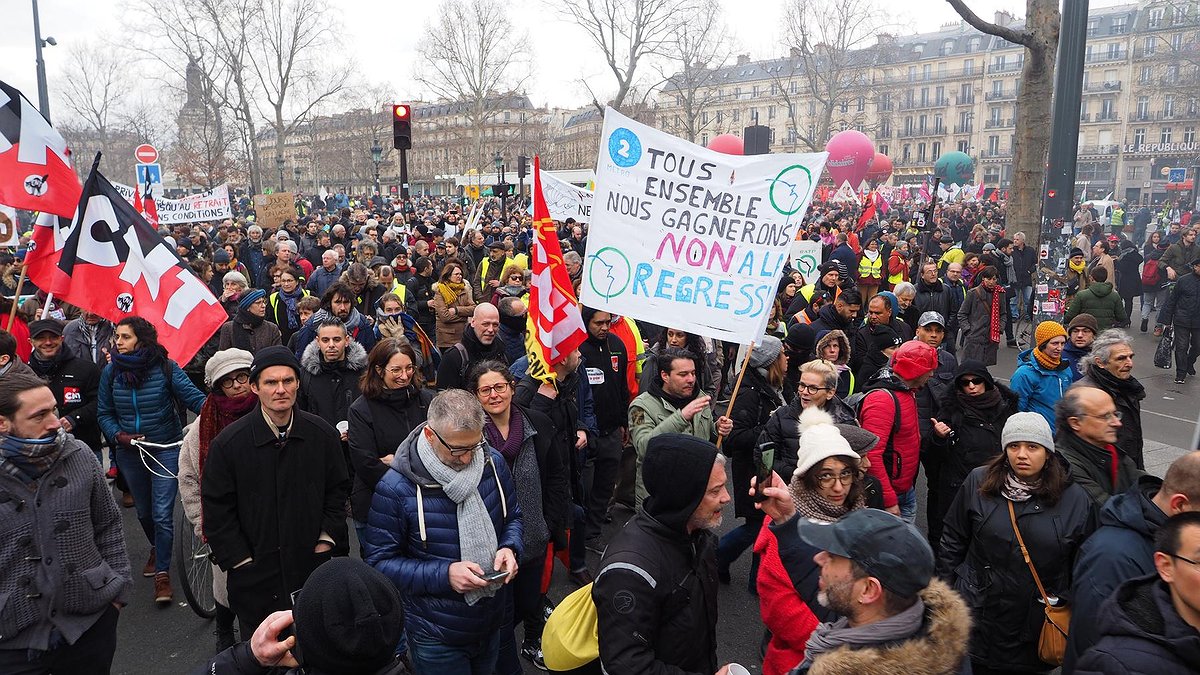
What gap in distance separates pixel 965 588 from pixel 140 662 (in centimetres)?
422

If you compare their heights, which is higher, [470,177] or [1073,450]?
[470,177]

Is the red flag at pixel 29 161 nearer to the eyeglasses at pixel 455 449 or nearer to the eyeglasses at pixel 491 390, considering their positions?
the eyeglasses at pixel 491 390

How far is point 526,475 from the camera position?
393 centimetres

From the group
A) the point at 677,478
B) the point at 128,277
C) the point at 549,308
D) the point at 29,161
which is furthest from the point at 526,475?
the point at 29,161

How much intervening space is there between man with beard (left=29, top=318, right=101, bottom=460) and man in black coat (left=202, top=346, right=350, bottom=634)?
2436 mm

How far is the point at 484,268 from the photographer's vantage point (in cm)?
1099

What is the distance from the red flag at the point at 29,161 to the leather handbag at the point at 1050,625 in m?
5.61

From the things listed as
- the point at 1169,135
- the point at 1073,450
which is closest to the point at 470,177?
the point at 1073,450

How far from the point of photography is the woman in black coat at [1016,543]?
3.28 metres

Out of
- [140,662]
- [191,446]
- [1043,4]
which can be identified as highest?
[1043,4]

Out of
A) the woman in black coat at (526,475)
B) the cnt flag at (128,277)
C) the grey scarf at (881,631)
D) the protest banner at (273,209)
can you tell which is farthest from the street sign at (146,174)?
the grey scarf at (881,631)

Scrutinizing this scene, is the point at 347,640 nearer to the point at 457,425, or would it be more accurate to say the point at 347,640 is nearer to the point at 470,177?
the point at 457,425

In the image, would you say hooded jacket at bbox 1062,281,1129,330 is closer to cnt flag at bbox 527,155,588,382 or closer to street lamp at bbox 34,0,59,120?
cnt flag at bbox 527,155,588,382

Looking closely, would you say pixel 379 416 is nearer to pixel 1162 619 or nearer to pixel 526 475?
pixel 526 475
